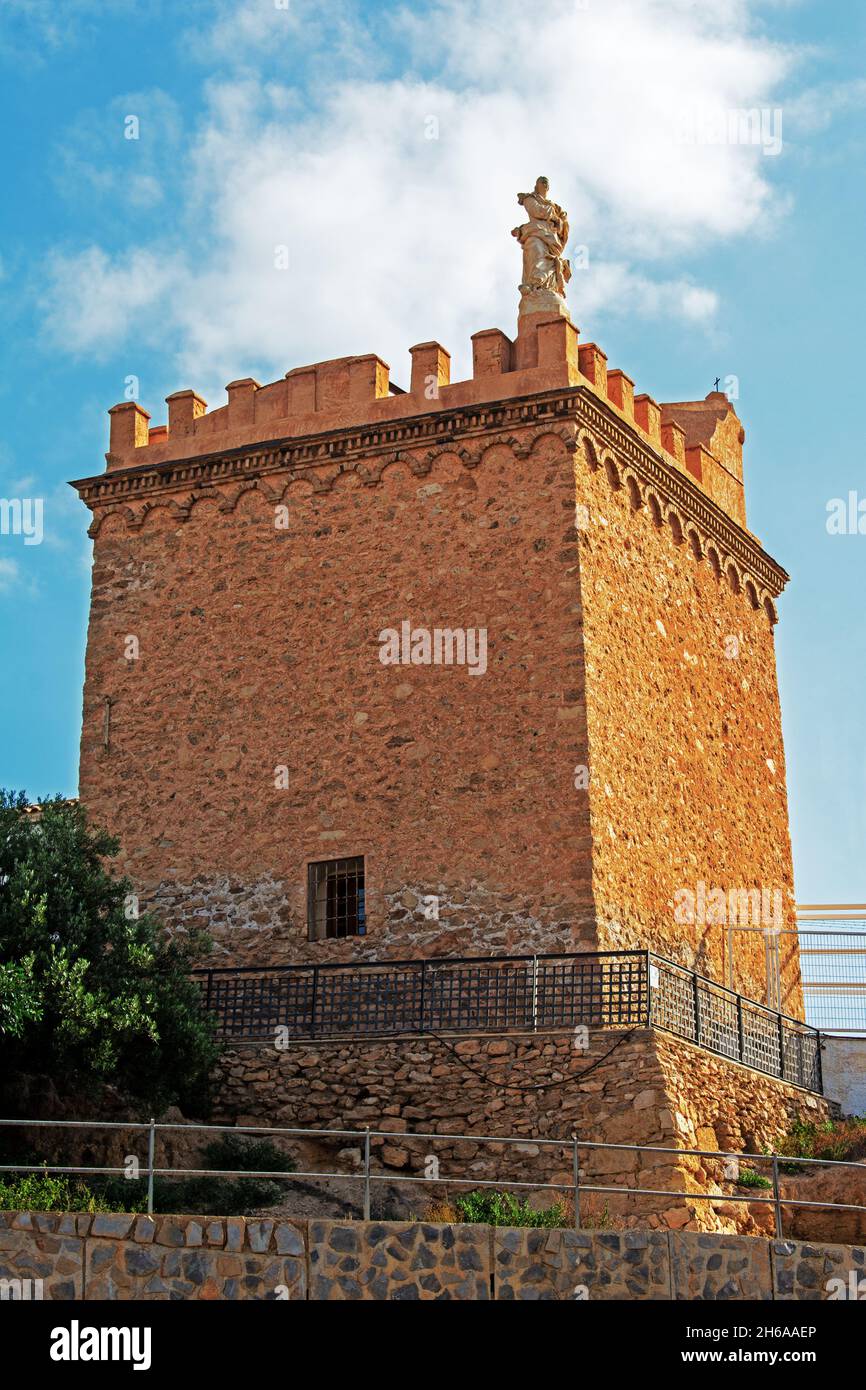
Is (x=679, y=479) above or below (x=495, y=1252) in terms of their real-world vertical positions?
above

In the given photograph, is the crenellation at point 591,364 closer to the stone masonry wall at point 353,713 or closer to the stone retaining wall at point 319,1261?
the stone masonry wall at point 353,713

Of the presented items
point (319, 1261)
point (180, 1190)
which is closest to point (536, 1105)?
point (180, 1190)

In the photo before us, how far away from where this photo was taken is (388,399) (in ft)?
89.2

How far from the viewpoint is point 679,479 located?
29.0 meters

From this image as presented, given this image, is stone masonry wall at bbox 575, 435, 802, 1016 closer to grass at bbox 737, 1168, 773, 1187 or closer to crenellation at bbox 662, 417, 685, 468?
crenellation at bbox 662, 417, 685, 468

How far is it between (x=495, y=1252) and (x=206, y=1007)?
8.01 metres

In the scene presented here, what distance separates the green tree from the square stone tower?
114 inches

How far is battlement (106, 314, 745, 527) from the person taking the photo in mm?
26578

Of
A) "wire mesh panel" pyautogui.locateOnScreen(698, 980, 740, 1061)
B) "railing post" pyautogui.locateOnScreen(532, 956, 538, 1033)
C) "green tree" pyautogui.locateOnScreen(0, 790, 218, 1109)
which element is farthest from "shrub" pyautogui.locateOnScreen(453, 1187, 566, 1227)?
"wire mesh panel" pyautogui.locateOnScreen(698, 980, 740, 1061)

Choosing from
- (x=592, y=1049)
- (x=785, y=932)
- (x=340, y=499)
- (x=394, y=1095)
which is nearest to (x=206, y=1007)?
(x=394, y=1095)

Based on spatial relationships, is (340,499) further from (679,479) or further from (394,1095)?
(394,1095)

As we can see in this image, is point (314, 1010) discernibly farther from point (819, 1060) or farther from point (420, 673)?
point (819, 1060)

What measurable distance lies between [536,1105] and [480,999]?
200 centimetres

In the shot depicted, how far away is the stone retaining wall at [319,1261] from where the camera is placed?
17.1m
